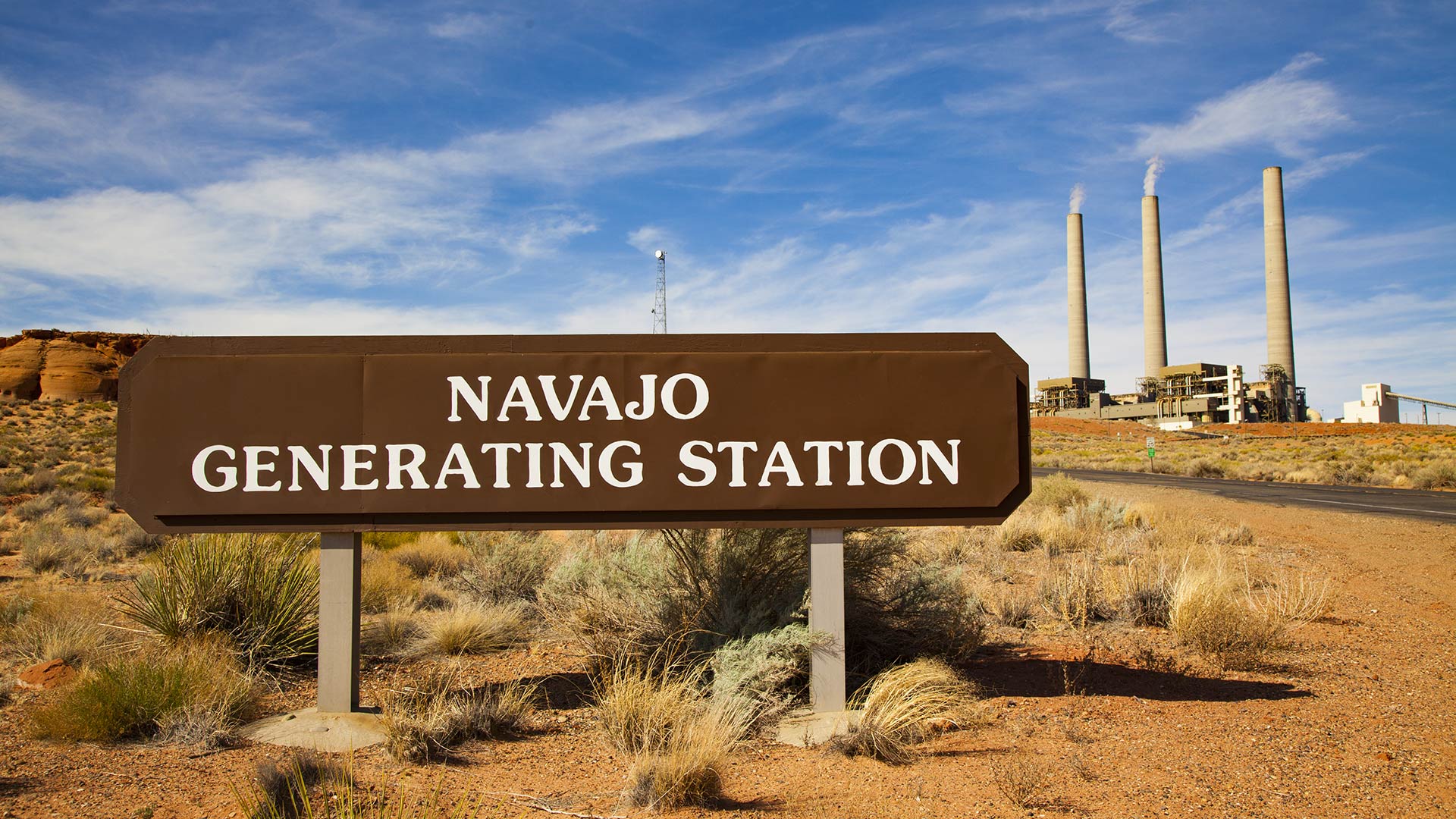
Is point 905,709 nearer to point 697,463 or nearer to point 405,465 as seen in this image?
point 697,463

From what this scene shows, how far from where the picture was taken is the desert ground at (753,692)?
460 centimetres

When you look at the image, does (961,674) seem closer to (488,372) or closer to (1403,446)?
(488,372)

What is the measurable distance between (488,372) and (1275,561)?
11.1m

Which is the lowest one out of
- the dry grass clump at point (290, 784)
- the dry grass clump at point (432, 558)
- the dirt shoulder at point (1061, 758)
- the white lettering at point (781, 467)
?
the dirt shoulder at point (1061, 758)

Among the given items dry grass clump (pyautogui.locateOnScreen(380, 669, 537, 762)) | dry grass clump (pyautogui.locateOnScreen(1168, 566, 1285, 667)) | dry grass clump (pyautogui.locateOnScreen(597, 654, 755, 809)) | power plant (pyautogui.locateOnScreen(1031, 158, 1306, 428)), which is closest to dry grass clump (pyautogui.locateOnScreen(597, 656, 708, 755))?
dry grass clump (pyautogui.locateOnScreen(597, 654, 755, 809))

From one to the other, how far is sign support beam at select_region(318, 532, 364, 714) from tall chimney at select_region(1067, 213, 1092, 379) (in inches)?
3652

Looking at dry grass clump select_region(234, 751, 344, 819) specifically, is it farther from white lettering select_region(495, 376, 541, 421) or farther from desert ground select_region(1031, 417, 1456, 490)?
desert ground select_region(1031, 417, 1456, 490)

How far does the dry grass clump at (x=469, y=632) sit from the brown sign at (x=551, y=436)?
7.77ft

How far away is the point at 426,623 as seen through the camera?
8672 millimetres

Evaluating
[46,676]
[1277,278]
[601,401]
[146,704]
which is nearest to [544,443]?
[601,401]

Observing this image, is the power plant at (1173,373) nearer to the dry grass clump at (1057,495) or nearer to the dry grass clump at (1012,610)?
the dry grass clump at (1057,495)

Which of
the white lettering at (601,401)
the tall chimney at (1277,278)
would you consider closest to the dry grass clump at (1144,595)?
the white lettering at (601,401)

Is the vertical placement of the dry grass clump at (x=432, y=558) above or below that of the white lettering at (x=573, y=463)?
below

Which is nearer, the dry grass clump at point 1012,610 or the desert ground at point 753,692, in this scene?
the desert ground at point 753,692
